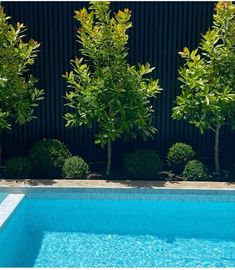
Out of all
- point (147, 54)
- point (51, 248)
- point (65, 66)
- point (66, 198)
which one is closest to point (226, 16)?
point (147, 54)

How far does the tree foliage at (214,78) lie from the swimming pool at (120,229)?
5.89 ft

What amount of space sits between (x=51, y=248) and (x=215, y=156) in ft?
15.8

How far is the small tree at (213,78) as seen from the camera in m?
10.5

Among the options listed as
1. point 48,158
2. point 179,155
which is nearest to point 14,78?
point 48,158

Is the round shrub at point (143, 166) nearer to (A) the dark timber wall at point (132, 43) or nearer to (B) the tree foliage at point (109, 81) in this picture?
(B) the tree foliage at point (109, 81)

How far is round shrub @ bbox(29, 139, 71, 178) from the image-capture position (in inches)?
439

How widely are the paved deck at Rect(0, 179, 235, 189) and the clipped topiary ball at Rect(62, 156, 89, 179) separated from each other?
0.67ft

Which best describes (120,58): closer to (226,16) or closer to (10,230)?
(226,16)

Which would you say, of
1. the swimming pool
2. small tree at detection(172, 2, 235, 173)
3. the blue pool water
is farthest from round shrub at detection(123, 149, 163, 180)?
the blue pool water

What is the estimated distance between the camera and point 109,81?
10.6 metres

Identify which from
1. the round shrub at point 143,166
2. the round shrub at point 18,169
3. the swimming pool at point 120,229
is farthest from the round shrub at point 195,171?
the round shrub at point 18,169

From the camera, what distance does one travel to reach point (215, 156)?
11.5 m

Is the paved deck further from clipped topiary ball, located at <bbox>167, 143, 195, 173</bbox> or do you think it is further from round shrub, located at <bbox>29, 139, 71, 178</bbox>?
clipped topiary ball, located at <bbox>167, 143, 195, 173</bbox>

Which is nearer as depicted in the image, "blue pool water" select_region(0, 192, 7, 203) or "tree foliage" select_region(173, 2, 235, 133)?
"blue pool water" select_region(0, 192, 7, 203)
